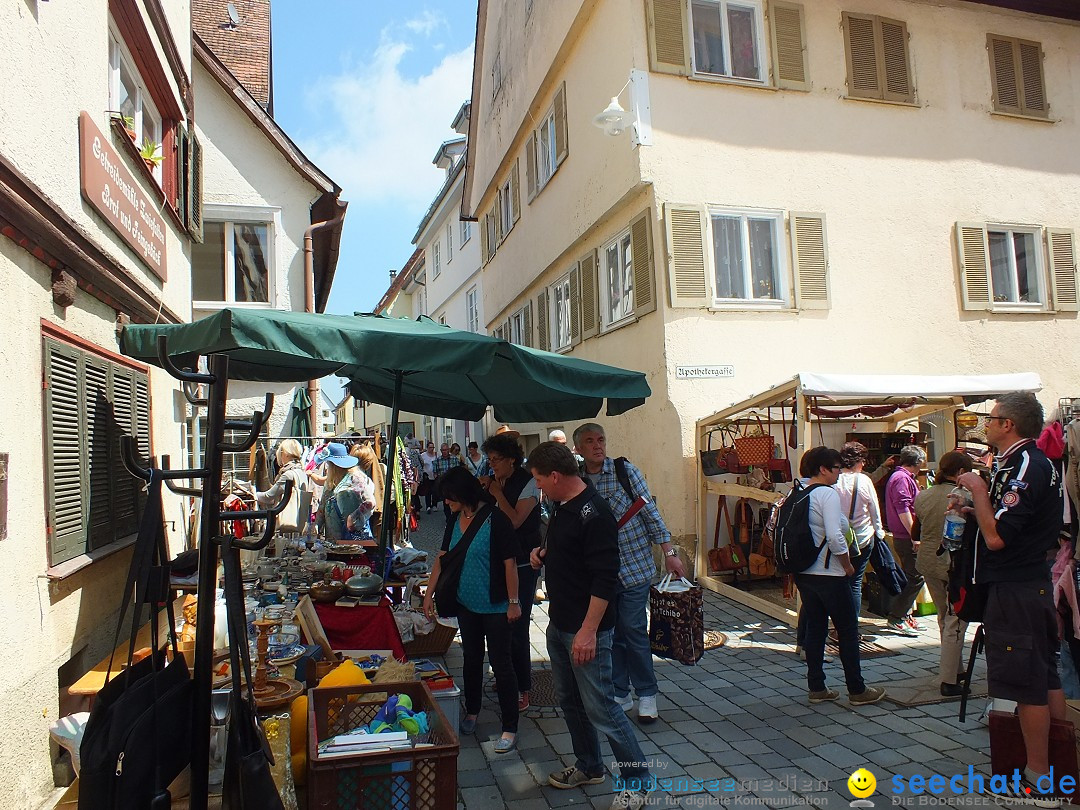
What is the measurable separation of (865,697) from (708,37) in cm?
917

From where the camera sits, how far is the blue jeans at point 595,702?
393cm

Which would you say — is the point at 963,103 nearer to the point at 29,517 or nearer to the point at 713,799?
the point at 713,799

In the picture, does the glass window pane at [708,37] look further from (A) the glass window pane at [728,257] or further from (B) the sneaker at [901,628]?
(B) the sneaker at [901,628]

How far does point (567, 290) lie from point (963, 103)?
699 cm

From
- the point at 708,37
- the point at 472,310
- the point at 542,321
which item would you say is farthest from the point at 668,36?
the point at 472,310

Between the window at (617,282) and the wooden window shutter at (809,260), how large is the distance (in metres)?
2.29

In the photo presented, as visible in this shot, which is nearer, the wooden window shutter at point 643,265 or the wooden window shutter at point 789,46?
the wooden window shutter at point 643,265

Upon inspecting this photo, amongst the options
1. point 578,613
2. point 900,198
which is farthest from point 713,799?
point 900,198

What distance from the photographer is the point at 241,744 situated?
270 centimetres

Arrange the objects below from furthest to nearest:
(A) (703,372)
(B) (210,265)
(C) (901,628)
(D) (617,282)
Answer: (B) (210,265)
(D) (617,282)
(A) (703,372)
(C) (901,628)

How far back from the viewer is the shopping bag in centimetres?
550

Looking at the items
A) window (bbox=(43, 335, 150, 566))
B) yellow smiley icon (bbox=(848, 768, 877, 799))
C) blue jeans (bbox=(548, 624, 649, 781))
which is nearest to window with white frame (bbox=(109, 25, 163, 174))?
window (bbox=(43, 335, 150, 566))

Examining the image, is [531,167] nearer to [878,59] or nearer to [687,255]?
[687,255]

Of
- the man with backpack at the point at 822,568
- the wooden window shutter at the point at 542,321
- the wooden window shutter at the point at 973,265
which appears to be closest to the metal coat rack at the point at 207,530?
the man with backpack at the point at 822,568
